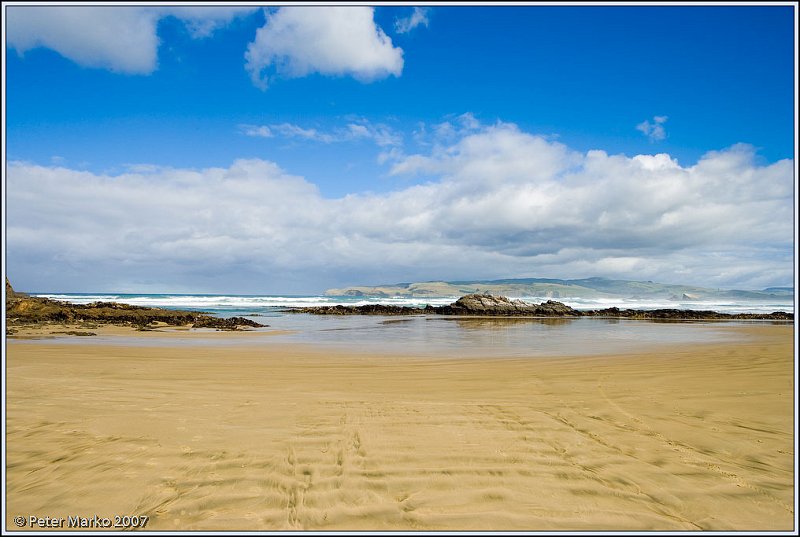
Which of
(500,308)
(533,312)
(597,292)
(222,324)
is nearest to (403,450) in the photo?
(222,324)

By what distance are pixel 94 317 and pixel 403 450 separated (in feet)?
71.3

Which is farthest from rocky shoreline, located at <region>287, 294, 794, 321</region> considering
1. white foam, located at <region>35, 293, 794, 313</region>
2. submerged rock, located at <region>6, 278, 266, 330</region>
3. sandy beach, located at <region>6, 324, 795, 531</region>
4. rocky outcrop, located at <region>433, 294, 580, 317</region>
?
sandy beach, located at <region>6, 324, 795, 531</region>

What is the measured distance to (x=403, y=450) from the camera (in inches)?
160

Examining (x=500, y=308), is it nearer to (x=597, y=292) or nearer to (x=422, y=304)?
(x=422, y=304)

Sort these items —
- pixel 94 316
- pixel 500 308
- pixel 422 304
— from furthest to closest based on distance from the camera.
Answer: pixel 422 304, pixel 500 308, pixel 94 316

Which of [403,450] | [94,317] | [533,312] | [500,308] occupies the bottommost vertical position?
[403,450]

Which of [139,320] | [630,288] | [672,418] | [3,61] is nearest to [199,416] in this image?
[3,61]

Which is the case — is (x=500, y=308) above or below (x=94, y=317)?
above

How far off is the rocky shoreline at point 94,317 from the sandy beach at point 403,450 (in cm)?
1281

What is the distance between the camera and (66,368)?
26.4 ft

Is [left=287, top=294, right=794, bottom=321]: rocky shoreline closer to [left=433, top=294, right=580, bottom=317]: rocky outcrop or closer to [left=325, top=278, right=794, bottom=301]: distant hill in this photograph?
[left=433, top=294, right=580, bottom=317]: rocky outcrop

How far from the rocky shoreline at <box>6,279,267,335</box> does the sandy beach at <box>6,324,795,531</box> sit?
42.0ft

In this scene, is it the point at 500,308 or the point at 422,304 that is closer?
the point at 500,308

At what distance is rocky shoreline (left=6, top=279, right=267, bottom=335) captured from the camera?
59.0 feet
